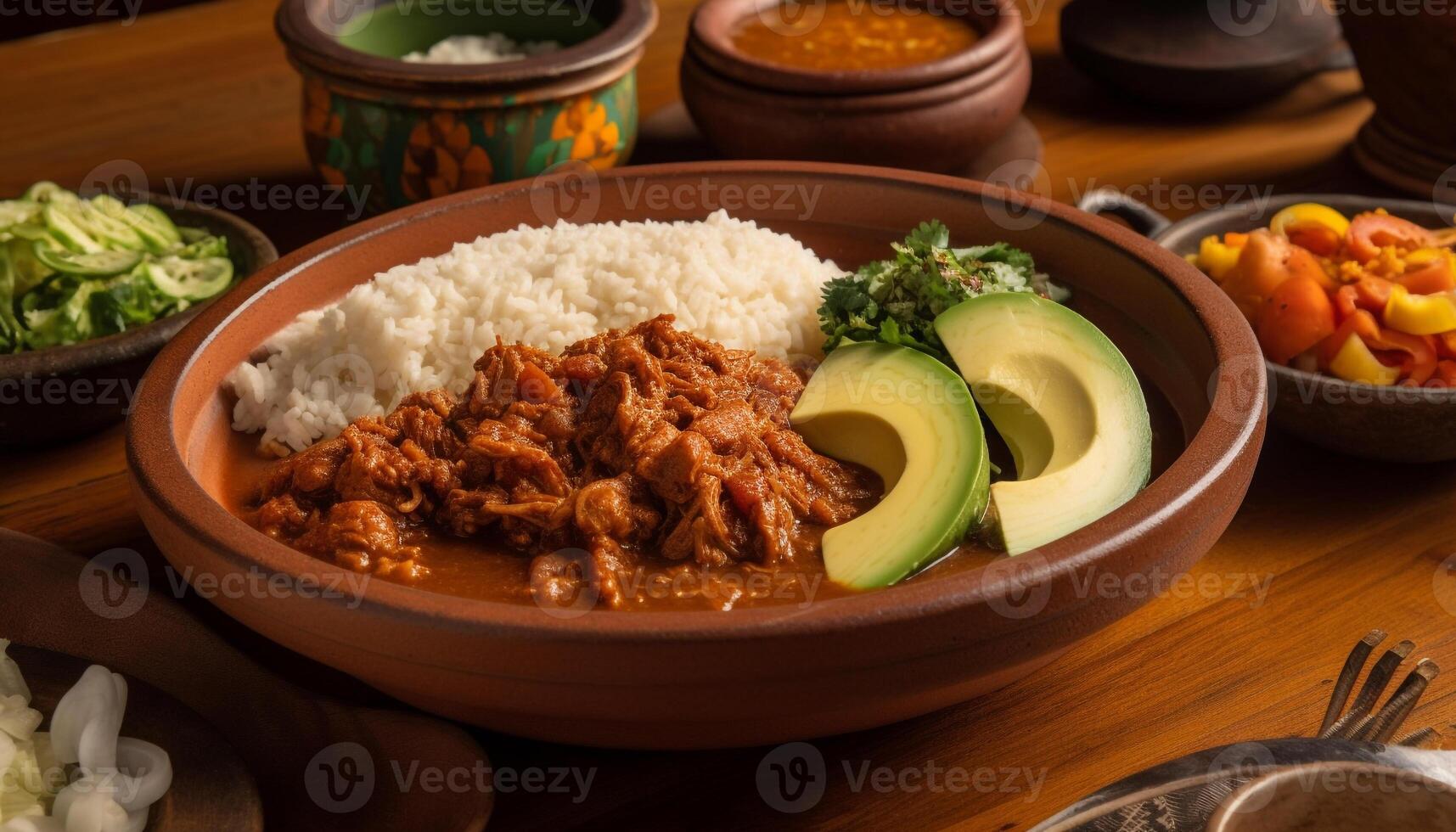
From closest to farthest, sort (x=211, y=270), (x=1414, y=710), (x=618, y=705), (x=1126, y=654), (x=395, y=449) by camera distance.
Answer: (x=618, y=705) → (x=1414, y=710) → (x=1126, y=654) → (x=395, y=449) → (x=211, y=270)

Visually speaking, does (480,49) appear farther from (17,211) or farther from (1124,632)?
(1124,632)

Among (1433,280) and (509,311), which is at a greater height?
(1433,280)

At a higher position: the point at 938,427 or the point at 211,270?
the point at 938,427

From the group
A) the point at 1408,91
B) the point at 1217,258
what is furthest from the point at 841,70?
the point at 1408,91

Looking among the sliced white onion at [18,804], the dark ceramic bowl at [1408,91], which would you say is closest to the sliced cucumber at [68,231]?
the sliced white onion at [18,804]

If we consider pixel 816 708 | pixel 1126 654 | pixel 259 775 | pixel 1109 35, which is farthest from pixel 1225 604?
pixel 1109 35

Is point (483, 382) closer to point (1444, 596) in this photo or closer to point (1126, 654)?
point (1126, 654)

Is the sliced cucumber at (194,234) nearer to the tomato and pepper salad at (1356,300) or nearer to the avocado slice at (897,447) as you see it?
the avocado slice at (897,447)

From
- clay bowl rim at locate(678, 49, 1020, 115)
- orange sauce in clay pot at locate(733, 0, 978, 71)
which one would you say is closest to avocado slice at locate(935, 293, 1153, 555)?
clay bowl rim at locate(678, 49, 1020, 115)
